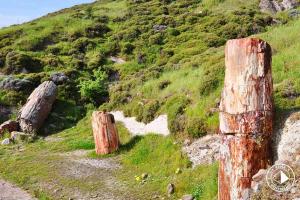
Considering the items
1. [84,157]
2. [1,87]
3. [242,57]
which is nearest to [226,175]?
[242,57]

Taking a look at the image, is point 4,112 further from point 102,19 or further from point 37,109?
point 102,19

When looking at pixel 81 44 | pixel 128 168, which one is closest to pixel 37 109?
pixel 128 168

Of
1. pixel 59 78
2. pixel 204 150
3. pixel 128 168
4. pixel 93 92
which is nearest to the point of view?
pixel 204 150

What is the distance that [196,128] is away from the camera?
634 inches

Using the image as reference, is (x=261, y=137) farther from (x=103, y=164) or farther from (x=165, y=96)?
Answer: (x=165, y=96)

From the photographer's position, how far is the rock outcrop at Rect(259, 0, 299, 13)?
5572cm

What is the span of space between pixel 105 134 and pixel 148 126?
6.28 ft

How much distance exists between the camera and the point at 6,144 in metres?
23.1

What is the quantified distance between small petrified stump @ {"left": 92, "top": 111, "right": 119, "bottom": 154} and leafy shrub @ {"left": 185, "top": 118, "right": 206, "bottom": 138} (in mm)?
3831

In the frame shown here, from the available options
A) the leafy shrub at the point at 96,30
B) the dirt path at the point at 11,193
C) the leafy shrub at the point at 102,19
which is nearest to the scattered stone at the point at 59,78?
the dirt path at the point at 11,193

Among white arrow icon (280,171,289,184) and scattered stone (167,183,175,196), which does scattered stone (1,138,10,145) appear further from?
white arrow icon (280,171,289,184)

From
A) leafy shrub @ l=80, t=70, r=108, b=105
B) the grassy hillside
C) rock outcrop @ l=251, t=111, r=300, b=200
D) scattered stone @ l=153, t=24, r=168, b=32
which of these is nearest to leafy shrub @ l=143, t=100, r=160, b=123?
the grassy hillside

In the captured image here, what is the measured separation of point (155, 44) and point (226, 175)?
37988 millimetres

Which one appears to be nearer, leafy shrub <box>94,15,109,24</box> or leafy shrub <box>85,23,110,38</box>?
leafy shrub <box>85,23,110,38</box>
